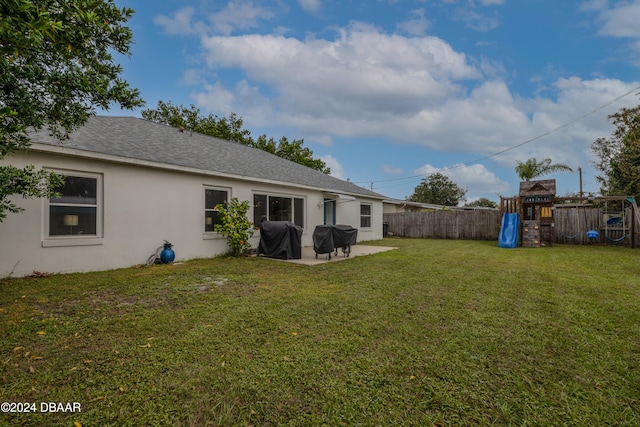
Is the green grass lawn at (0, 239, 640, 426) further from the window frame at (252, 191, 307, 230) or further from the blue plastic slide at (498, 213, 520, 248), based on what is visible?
the blue plastic slide at (498, 213, 520, 248)

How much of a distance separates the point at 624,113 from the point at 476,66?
11710 mm

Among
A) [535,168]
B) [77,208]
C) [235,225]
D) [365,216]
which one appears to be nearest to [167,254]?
[235,225]

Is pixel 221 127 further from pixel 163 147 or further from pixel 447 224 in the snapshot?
pixel 447 224

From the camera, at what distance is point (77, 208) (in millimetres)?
6234

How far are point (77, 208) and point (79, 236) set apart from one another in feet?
1.97

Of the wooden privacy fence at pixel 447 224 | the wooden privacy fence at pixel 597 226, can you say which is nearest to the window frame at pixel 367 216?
the wooden privacy fence at pixel 447 224

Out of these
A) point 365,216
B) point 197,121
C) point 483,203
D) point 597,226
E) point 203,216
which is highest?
point 197,121

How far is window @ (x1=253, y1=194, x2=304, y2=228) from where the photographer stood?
32.8 feet

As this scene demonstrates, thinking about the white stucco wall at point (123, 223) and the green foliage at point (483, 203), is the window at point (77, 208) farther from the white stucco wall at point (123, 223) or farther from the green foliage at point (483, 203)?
the green foliage at point (483, 203)

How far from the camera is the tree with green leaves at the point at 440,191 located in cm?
4003

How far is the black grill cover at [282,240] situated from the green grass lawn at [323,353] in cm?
334

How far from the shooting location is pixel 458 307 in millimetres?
4012

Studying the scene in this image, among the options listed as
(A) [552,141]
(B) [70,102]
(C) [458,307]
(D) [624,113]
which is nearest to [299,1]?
(B) [70,102]

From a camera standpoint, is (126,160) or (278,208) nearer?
(126,160)
